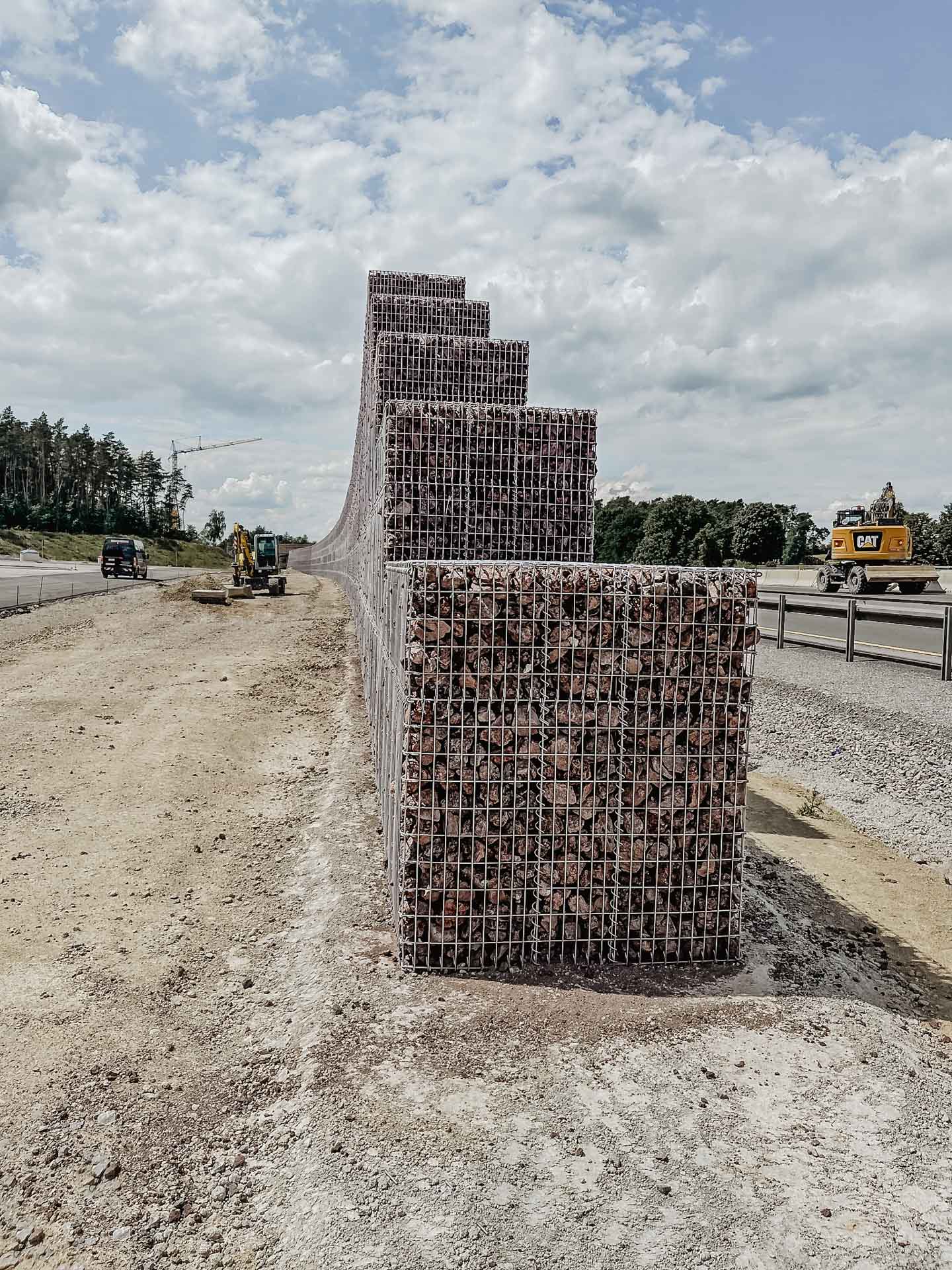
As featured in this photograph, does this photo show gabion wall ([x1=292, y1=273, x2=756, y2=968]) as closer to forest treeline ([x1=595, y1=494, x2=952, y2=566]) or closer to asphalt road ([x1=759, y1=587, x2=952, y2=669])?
asphalt road ([x1=759, y1=587, x2=952, y2=669])

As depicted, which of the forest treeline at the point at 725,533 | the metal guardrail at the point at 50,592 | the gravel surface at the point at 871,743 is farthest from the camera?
the forest treeline at the point at 725,533

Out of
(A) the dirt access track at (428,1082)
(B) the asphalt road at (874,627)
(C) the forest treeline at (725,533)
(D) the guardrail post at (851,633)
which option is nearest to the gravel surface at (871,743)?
(D) the guardrail post at (851,633)

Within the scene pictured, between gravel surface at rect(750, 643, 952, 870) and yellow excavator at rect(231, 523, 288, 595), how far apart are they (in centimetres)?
3067

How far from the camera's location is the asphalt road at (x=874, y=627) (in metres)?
14.4

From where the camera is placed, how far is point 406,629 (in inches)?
187

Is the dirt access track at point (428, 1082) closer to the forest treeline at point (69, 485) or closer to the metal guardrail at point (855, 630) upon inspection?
the metal guardrail at point (855, 630)

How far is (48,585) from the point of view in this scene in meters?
39.7

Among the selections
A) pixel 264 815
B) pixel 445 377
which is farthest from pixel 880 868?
pixel 445 377

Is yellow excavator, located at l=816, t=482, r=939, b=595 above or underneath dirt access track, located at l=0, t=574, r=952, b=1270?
above

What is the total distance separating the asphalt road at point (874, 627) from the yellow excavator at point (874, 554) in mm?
7779

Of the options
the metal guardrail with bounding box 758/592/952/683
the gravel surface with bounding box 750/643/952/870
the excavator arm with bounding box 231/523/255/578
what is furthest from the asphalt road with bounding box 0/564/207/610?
the gravel surface with bounding box 750/643/952/870

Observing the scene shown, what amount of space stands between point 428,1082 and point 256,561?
39.8 meters

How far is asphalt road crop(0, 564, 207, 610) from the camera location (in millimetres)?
32625

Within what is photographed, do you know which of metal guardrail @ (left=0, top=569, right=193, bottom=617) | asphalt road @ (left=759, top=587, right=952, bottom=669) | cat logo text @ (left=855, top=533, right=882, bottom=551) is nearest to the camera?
asphalt road @ (left=759, top=587, right=952, bottom=669)
